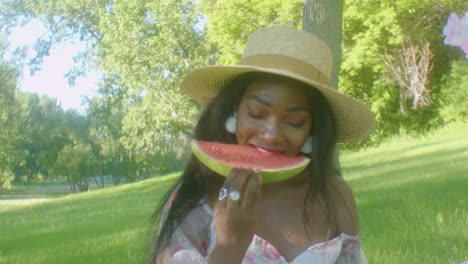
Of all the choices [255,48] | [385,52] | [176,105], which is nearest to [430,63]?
[385,52]

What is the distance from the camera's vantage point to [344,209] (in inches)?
95.2

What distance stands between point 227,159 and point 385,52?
23528 millimetres

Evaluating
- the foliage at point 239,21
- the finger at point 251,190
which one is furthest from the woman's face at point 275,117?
the foliage at point 239,21

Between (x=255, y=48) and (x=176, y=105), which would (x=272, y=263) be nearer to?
(x=255, y=48)

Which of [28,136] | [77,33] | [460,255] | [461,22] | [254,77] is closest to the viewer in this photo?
[461,22]

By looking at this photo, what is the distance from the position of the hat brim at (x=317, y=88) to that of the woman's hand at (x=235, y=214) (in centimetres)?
40

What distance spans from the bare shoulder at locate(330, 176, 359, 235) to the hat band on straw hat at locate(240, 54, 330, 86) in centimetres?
39

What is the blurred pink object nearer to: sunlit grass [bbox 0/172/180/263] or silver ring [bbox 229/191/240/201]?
silver ring [bbox 229/191/240/201]

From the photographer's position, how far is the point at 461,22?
1.46m

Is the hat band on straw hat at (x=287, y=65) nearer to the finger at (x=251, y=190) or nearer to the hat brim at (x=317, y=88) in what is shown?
the hat brim at (x=317, y=88)

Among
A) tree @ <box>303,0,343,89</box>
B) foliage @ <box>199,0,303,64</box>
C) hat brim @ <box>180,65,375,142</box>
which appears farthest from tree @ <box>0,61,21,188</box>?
hat brim @ <box>180,65,375,142</box>

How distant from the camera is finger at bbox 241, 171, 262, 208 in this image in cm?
192

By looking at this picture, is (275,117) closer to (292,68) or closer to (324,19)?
(292,68)

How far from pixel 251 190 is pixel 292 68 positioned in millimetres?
535
